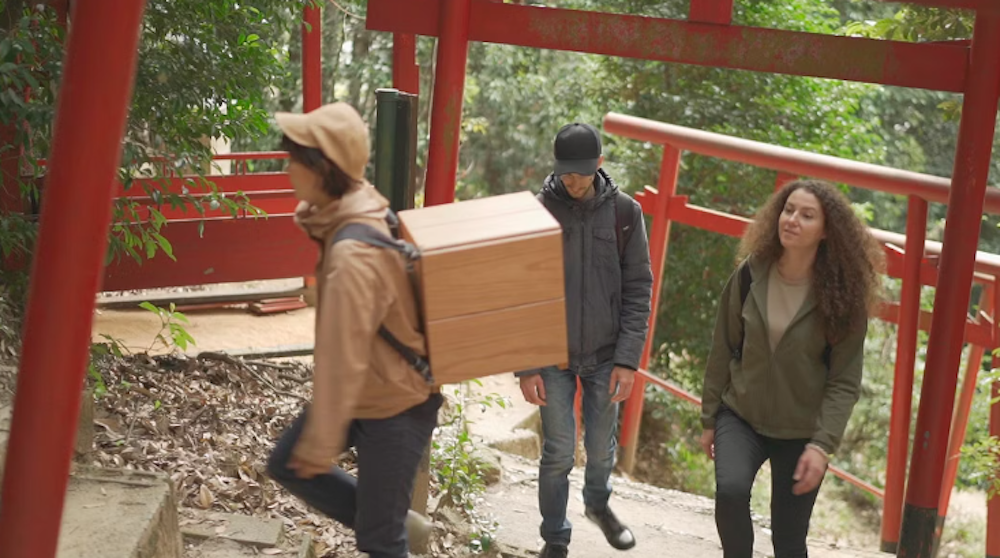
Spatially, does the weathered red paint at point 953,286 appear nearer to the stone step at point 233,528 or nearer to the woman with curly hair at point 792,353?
the woman with curly hair at point 792,353

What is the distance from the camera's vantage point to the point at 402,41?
611 cm

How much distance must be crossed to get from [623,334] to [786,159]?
2463 mm

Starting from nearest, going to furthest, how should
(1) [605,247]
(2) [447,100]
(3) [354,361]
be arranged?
(3) [354,361]
(1) [605,247]
(2) [447,100]

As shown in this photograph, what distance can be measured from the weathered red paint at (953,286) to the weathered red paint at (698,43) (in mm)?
116

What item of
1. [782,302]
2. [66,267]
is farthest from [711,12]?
[66,267]

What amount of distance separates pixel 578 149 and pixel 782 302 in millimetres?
870

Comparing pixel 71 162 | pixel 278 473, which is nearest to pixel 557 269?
pixel 278 473

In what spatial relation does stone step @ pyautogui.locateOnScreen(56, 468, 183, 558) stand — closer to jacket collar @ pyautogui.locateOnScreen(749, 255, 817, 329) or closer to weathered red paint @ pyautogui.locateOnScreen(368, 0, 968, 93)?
jacket collar @ pyautogui.locateOnScreen(749, 255, 817, 329)

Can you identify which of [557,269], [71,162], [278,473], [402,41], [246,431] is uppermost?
[402,41]

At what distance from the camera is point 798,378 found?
12.1 feet

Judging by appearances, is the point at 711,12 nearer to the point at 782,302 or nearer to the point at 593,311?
the point at 593,311

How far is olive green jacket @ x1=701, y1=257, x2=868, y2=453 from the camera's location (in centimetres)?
368

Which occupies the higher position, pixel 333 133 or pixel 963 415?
pixel 333 133

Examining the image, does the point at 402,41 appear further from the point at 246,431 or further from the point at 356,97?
the point at 356,97
